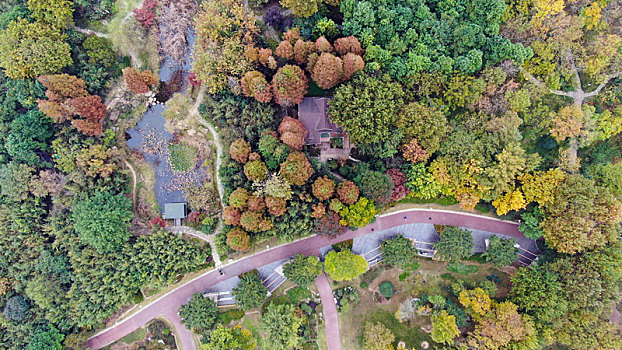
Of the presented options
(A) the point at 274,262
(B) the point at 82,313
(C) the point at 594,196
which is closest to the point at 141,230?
(B) the point at 82,313

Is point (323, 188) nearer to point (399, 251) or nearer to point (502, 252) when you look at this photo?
point (399, 251)

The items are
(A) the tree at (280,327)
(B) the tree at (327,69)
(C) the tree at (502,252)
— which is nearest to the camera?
(B) the tree at (327,69)

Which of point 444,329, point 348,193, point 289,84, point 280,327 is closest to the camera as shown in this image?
point 348,193

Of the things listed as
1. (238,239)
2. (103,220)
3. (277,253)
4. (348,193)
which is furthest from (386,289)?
(103,220)

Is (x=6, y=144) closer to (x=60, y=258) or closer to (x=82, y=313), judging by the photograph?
(x=60, y=258)

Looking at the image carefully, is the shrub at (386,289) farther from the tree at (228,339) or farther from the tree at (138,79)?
the tree at (138,79)

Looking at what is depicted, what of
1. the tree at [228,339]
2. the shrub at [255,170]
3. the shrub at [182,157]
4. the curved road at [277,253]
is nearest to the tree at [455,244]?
the curved road at [277,253]

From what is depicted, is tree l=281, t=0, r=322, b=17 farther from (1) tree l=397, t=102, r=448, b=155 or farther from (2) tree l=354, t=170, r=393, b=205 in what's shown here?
(2) tree l=354, t=170, r=393, b=205
